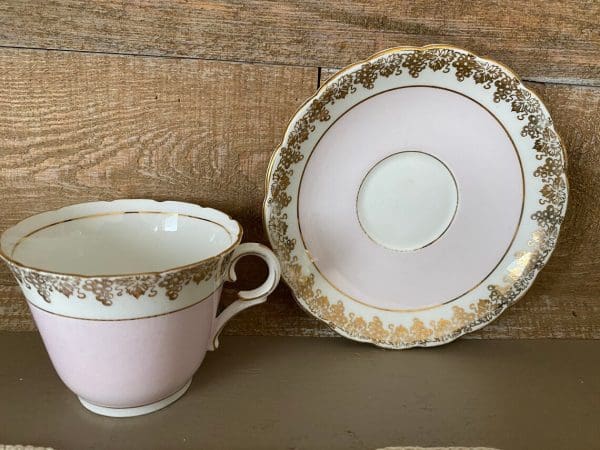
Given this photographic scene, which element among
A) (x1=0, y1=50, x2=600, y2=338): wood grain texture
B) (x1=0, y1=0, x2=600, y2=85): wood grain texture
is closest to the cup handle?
(x1=0, y1=50, x2=600, y2=338): wood grain texture

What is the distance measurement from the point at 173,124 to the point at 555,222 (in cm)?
45

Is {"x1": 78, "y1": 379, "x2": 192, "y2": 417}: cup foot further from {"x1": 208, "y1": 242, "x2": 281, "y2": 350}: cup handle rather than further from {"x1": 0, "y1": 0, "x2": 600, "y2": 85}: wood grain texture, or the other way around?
{"x1": 0, "y1": 0, "x2": 600, "y2": 85}: wood grain texture

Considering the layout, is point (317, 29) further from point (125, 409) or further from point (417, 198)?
point (125, 409)

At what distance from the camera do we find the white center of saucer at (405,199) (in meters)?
0.65

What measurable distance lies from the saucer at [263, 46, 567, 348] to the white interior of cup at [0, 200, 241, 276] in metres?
0.07

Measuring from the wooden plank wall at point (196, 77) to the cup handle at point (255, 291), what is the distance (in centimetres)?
10

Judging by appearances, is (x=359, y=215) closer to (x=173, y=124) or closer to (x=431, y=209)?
(x=431, y=209)

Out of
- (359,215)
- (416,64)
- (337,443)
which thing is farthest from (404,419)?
(416,64)

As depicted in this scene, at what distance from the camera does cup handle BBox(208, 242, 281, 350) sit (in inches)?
22.1

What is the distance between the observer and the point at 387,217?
653 millimetres

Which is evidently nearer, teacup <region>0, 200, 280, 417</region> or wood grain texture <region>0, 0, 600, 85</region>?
teacup <region>0, 200, 280, 417</region>

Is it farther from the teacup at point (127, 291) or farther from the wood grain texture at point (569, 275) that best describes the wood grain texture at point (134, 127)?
the wood grain texture at point (569, 275)

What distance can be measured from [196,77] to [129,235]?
0.63 feet

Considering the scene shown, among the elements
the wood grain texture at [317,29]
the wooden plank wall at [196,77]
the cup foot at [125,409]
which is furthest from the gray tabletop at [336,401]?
the wood grain texture at [317,29]
